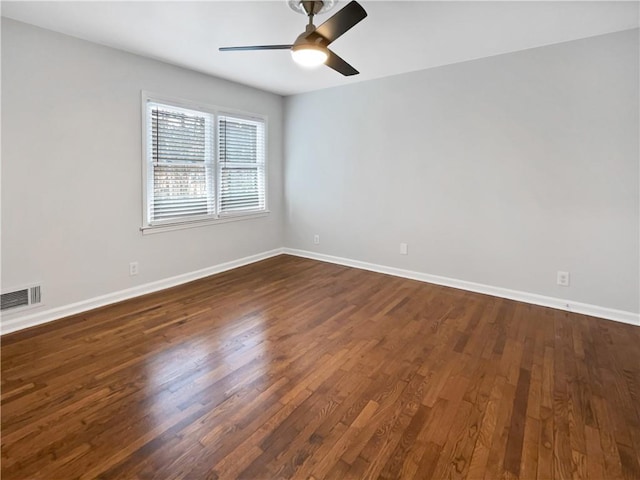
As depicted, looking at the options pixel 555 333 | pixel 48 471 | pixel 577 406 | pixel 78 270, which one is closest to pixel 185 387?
pixel 48 471

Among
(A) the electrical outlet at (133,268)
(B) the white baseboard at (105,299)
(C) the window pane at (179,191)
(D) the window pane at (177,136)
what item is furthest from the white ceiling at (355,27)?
(B) the white baseboard at (105,299)

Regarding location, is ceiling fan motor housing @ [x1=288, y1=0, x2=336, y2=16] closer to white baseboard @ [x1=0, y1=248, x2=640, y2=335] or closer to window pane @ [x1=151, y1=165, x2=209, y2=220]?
window pane @ [x1=151, y1=165, x2=209, y2=220]

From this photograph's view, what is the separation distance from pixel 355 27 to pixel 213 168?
7.96ft

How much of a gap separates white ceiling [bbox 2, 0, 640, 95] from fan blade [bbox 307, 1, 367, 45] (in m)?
0.37

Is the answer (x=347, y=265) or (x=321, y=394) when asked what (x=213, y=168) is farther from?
(x=321, y=394)

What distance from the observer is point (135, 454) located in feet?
5.15

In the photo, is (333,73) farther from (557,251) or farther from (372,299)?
(557,251)

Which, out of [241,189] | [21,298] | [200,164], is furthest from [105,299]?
[241,189]

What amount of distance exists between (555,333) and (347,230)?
274 centimetres

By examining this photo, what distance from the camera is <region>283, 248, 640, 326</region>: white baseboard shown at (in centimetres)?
312

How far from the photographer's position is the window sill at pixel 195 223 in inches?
147

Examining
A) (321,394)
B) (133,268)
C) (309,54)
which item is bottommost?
(321,394)

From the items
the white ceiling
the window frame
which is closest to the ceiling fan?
the white ceiling

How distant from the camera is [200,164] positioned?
4195 mm
